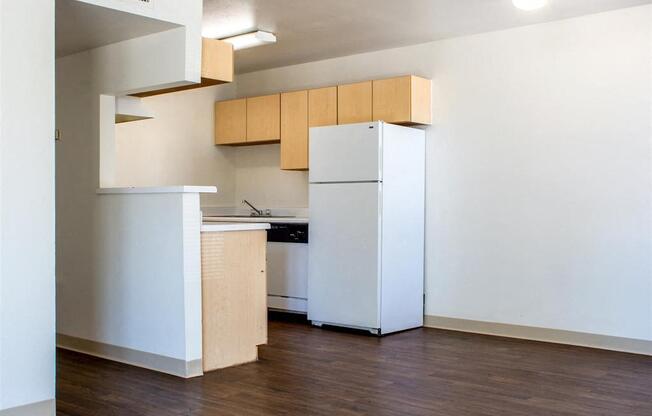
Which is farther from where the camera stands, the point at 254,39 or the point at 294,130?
the point at 294,130

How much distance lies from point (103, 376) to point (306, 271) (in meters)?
2.46

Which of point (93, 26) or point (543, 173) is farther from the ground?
point (93, 26)

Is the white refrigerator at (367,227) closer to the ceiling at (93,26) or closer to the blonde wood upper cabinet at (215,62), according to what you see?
the blonde wood upper cabinet at (215,62)

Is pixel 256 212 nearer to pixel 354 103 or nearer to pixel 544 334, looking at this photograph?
pixel 354 103

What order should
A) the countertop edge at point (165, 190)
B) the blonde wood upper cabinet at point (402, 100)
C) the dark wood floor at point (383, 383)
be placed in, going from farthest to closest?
the blonde wood upper cabinet at point (402, 100)
the countertop edge at point (165, 190)
the dark wood floor at point (383, 383)

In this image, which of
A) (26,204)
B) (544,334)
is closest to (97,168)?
(26,204)

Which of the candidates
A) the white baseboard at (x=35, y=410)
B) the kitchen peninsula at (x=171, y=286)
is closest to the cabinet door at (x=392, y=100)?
the kitchen peninsula at (x=171, y=286)

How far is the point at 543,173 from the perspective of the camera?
18.1 ft

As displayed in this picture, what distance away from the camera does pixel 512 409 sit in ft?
11.9

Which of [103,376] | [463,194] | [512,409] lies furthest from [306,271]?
[512,409]

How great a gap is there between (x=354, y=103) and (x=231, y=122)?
1648mm

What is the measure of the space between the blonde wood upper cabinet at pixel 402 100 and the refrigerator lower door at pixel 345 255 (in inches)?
26.0

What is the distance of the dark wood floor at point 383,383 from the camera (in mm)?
3648

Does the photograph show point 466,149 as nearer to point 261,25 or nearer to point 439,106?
point 439,106
